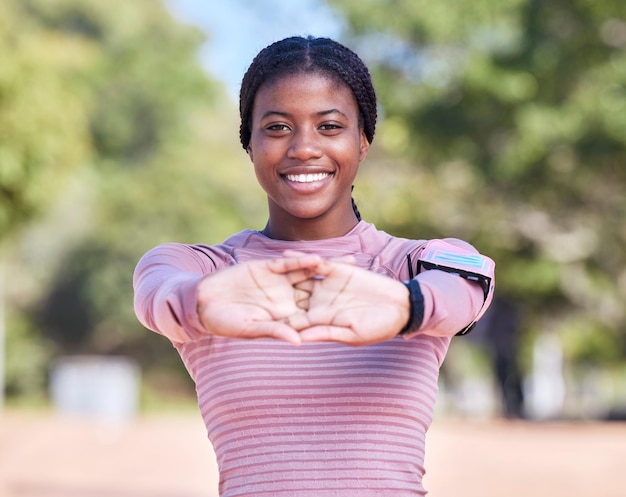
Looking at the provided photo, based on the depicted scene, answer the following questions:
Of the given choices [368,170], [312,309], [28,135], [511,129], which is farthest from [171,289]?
[368,170]

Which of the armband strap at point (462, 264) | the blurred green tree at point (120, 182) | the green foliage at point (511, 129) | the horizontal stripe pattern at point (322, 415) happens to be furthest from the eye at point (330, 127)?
the blurred green tree at point (120, 182)

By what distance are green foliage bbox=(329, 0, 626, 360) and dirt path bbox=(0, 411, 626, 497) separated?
13.9 ft

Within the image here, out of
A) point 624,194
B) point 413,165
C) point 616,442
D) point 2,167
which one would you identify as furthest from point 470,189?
point 2,167

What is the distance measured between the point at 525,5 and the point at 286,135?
17.9 meters

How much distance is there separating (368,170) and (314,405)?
23.5 metres

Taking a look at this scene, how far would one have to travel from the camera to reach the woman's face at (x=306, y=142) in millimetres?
2580

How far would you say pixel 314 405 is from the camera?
2465 millimetres

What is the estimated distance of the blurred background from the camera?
18438mm

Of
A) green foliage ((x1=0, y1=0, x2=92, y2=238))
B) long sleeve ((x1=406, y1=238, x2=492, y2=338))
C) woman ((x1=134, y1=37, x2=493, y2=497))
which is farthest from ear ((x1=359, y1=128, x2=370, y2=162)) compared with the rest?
green foliage ((x1=0, y1=0, x2=92, y2=238))

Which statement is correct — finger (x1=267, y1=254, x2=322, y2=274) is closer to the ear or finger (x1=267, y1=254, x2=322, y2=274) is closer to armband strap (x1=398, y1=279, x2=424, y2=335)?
armband strap (x1=398, y1=279, x2=424, y2=335)

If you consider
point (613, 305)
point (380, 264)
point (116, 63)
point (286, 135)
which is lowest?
point (380, 264)

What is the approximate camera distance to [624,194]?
21.2 metres

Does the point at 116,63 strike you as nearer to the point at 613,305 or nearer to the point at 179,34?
the point at 179,34

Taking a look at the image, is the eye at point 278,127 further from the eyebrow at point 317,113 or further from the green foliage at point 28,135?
the green foliage at point 28,135
